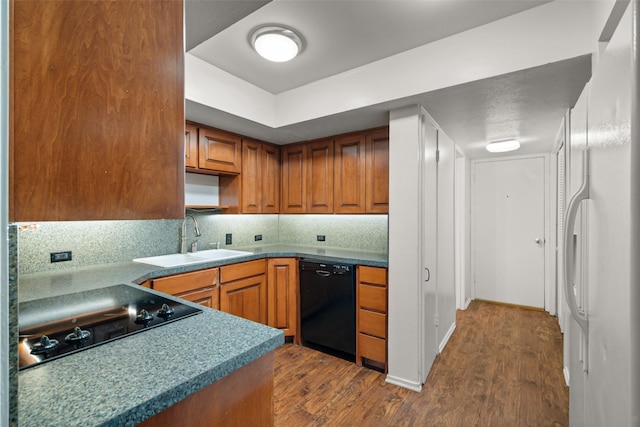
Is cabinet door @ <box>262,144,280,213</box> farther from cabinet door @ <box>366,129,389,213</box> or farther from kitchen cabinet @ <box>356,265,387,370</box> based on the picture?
kitchen cabinet @ <box>356,265,387,370</box>

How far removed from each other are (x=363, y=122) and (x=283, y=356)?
2207mm

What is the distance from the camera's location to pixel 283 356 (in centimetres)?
272

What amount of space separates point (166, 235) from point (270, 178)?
123cm

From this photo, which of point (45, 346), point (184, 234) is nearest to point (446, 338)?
point (184, 234)

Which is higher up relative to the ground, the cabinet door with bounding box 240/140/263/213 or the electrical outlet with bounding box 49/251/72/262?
the cabinet door with bounding box 240/140/263/213

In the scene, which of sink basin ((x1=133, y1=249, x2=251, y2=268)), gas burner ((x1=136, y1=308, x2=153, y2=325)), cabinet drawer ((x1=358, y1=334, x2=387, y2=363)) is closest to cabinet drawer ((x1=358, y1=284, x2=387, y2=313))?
cabinet drawer ((x1=358, y1=334, x2=387, y2=363))

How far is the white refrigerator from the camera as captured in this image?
691 mm

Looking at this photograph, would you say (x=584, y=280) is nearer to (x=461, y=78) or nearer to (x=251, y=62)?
(x=461, y=78)

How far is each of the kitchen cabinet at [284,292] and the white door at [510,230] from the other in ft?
9.61

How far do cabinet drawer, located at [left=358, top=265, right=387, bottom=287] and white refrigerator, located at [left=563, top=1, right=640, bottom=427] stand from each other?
4.36 ft

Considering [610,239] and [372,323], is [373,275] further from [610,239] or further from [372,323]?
[610,239]

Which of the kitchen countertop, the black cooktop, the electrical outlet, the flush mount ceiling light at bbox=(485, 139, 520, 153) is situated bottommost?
the kitchen countertop

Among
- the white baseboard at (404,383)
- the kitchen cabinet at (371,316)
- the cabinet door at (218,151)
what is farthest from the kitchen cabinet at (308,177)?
the white baseboard at (404,383)

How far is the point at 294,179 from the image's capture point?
343 centimetres
